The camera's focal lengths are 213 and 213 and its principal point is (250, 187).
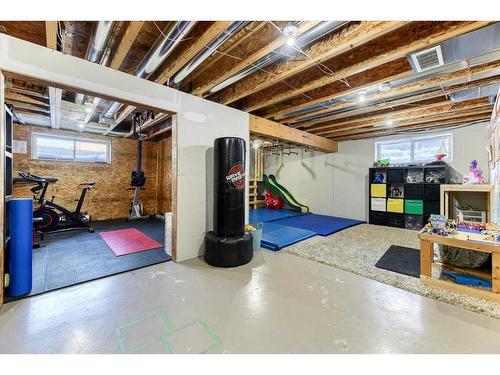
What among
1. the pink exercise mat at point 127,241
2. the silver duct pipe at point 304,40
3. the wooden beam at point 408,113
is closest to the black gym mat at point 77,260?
the pink exercise mat at point 127,241

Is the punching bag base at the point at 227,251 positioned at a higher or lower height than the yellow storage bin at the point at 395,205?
lower

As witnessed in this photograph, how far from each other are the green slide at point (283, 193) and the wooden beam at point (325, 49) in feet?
15.7

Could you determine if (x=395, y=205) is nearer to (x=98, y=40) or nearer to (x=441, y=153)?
(x=441, y=153)

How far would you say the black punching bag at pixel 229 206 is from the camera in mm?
2982

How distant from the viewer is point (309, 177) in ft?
24.5

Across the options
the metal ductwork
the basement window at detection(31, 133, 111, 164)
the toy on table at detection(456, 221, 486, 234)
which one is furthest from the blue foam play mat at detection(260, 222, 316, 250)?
the basement window at detection(31, 133, 111, 164)

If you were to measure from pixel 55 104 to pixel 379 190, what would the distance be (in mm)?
7218

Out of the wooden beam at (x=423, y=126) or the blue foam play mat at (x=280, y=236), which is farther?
the wooden beam at (x=423, y=126)

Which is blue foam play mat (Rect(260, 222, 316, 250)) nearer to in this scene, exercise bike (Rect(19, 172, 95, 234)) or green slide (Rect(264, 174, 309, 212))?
green slide (Rect(264, 174, 309, 212))

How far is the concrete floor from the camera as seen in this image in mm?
1535

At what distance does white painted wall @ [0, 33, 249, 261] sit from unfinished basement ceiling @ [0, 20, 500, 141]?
17 cm

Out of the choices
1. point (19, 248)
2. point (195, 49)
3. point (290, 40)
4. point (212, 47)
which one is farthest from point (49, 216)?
point (290, 40)

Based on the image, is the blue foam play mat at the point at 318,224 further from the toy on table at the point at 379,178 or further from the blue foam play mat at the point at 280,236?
the toy on table at the point at 379,178
